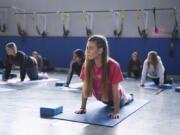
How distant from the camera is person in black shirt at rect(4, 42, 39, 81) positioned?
5.04 meters

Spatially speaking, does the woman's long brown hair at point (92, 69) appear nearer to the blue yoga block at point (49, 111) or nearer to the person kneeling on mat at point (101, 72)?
the person kneeling on mat at point (101, 72)

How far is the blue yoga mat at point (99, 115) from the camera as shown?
247cm

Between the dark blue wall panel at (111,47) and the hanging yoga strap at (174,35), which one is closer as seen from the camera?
the hanging yoga strap at (174,35)

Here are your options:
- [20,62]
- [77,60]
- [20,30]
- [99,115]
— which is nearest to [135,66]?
[77,60]

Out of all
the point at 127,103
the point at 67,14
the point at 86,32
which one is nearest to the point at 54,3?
the point at 67,14

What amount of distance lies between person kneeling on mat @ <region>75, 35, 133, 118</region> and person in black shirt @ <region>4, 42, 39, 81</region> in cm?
276

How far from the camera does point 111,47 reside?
8.25m

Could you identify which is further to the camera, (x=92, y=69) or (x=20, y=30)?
(x=20, y=30)

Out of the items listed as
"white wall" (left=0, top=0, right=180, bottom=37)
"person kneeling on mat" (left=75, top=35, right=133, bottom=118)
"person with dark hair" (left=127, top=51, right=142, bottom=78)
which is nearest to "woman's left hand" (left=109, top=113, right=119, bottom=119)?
"person kneeling on mat" (left=75, top=35, right=133, bottom=118)

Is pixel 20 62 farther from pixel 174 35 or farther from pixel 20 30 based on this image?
pixel 174 35

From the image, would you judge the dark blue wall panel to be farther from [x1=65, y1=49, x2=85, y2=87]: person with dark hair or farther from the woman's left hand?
the woman's left hand

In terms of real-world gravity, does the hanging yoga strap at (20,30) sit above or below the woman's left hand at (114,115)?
above

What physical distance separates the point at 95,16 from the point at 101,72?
6140 mm

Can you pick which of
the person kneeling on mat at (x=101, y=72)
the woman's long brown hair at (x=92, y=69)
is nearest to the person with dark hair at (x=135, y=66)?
the person kneeling on mat at (x=101, y=72)
